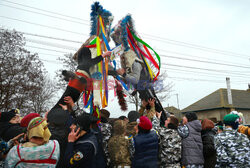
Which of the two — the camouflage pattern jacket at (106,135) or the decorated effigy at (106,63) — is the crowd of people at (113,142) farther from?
the decorated effigy at (106,63)

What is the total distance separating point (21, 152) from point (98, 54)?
211cm

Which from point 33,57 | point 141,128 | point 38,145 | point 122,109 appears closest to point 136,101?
point 33,57

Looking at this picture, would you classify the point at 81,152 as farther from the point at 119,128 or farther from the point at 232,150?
the point at 232,150

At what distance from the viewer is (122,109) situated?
468cm

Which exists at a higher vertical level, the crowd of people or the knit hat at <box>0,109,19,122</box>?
the knit hat at <box>0,109,19,122</box>

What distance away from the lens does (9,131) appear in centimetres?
304

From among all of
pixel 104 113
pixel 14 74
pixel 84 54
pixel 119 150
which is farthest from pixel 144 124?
pixel 14 74

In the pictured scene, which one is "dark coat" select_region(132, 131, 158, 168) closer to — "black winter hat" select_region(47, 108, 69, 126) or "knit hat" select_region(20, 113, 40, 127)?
"black winter hat" select_region(47, 108, 69, 126)

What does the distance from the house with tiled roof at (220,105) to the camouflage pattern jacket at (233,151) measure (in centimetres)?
2457

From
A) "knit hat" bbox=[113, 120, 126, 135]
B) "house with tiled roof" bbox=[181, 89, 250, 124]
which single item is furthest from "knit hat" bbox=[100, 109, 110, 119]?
"house with tiled roof" bbox=[181, 89, 250, 124]

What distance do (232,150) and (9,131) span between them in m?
3.42

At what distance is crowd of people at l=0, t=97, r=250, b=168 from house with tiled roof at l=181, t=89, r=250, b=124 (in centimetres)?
2379

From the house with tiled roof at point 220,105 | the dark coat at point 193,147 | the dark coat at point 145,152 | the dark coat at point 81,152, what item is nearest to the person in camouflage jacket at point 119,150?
the dark coat at point 145,152

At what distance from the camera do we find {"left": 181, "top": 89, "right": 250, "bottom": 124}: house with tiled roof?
25933mm
